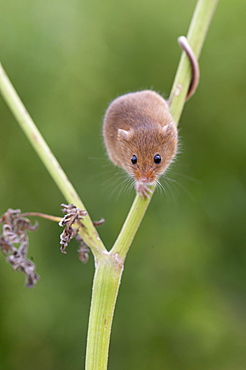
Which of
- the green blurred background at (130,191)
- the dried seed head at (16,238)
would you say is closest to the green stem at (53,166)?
the dried seed head at (16,238)

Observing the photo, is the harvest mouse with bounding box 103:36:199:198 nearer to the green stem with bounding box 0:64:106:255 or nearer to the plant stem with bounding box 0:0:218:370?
the plant stem with bounding box 0:0:218:370

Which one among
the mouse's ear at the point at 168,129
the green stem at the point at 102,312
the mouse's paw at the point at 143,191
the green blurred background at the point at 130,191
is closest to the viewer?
the green stem at the point at 102,312

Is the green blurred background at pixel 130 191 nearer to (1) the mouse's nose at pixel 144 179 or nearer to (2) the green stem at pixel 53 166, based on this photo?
(1) the mouse's nose at pixel 144 179

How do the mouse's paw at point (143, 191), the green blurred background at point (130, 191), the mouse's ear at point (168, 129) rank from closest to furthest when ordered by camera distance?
the mouse's paw at point (143, 191)
the mouse's ear at point (168, 129)
the green blurred background at point (130, 191)

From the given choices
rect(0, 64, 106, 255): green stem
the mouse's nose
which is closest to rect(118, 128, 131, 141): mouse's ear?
the mouse's nose

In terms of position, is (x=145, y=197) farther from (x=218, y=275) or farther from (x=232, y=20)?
(x=232, y=20)

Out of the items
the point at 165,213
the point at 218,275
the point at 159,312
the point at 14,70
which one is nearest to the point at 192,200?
the point at 165,213

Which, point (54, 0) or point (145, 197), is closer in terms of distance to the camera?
point (145, 197)

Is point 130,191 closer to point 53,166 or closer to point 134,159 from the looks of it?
point 134,159
